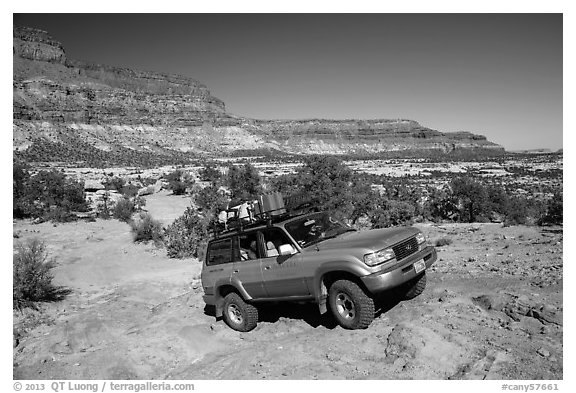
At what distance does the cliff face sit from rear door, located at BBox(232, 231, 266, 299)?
98.7 metres

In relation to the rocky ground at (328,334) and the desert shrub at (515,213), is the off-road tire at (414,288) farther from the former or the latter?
the desert shrub at (515,213)

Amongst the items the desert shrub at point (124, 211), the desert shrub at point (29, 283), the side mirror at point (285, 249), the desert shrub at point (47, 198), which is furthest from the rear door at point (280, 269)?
the desert shrub at point (47, 198)

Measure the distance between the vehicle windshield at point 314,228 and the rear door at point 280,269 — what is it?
0.20 meters

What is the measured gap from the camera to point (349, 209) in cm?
1697

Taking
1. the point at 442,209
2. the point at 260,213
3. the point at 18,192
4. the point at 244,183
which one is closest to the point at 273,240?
the point at 260,213

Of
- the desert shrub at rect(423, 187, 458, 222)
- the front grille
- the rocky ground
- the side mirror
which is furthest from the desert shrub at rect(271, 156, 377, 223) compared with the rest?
the side mirror

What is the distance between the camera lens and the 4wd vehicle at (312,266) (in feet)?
18.2

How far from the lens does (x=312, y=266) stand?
5.90m

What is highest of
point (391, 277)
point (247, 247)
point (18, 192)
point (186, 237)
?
point (18, 192)

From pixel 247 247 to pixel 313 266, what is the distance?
1.48 m

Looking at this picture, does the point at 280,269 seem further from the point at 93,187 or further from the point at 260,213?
the point at 93,187

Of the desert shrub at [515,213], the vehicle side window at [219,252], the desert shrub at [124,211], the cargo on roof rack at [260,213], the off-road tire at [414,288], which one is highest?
the cargo on roof rack at [260,213]

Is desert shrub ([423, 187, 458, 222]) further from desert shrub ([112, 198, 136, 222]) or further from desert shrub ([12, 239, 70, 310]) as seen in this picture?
desert shrub ([12, 239, 70, 310])
